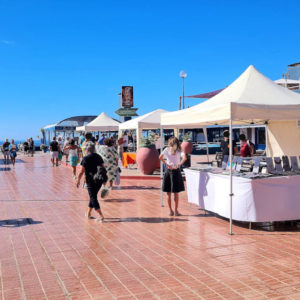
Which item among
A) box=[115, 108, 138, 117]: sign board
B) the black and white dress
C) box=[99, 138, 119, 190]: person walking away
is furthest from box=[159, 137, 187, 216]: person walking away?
box=[115, 108, 138, 117]: sign board

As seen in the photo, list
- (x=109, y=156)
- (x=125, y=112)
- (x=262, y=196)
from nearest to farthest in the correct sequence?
(x=262, y=196)
(x=109, y=156)
(x=125, y=112)

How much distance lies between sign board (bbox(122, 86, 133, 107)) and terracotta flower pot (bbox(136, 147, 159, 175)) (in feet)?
67.5

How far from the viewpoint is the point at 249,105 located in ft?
19.6

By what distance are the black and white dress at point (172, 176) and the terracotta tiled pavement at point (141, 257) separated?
23.4 inches

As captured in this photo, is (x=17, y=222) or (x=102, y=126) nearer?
(x=17, y=222)

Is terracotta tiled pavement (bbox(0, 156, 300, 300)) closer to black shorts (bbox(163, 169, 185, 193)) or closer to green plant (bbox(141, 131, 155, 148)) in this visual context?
black shorts (bbox(163, 169, 185, 193))

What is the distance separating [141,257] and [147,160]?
9.67m

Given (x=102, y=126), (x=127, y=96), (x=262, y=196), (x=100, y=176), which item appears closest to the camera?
(x=262, y=196)

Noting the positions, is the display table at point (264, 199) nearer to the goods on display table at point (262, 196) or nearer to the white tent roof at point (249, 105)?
the goods on display table at point (262, 196)

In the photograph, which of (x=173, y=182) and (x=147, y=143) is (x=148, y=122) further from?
(x=173, y=182)

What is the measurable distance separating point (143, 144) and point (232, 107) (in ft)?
30.5

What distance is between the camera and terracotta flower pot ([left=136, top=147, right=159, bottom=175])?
47.4 ft

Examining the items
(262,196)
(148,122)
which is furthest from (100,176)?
(148,122)

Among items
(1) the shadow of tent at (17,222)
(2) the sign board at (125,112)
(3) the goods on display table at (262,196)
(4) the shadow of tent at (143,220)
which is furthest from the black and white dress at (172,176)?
(2) the sign board at (125,112)
